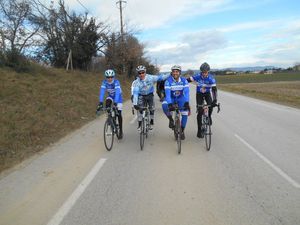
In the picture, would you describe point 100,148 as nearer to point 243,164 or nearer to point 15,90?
point 243,164

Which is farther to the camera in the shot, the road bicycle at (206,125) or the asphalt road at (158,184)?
the road bicycle at (206,125)

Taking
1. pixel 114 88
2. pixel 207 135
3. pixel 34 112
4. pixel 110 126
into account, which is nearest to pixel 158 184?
pixel 207 135

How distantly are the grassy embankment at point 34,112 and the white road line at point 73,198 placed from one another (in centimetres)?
184

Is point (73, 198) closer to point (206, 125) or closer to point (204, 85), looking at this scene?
point (206, 125)

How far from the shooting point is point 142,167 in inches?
275

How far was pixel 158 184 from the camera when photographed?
591 centimetres

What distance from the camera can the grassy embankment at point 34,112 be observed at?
29.2 feet

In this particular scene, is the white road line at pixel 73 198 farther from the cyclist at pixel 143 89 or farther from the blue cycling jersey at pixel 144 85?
the blue cycling jersey at pixel 144 85

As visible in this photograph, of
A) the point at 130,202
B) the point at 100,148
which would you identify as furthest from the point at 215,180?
the point at 100,148

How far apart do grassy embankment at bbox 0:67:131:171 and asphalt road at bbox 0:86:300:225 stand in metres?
0.71

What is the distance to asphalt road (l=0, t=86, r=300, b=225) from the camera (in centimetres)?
468

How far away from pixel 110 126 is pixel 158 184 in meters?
3.31

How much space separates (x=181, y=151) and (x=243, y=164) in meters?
1.65

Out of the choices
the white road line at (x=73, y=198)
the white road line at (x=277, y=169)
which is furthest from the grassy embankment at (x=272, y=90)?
the white road line at (x=73, y=198)
